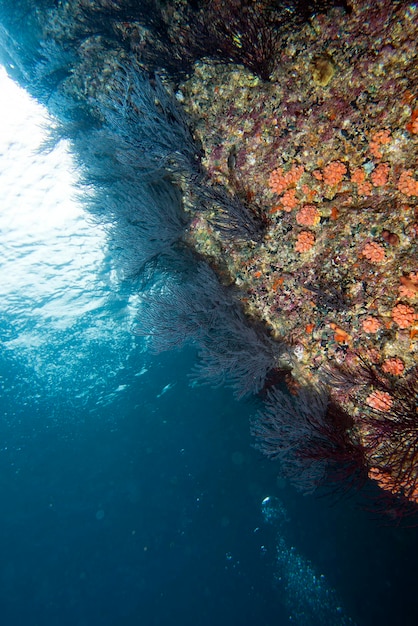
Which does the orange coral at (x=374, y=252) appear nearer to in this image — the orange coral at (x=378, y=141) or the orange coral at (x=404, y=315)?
the orange coral at (x=404, y=315)

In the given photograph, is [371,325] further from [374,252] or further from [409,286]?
[374,252]

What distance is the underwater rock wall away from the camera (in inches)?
127

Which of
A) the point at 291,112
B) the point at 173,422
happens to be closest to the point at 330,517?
the point at 173,422

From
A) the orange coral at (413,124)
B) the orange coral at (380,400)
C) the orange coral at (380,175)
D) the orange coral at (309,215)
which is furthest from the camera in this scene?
the orange coral at (309,215)

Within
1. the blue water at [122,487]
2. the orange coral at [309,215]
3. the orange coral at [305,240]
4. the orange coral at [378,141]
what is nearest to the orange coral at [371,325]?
the orange coral at [305,240]

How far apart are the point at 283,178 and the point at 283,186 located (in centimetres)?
9

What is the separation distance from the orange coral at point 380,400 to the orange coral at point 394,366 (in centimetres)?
27

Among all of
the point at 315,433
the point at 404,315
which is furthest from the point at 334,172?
the point at 315,433

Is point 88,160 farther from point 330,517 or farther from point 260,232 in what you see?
point 330,517

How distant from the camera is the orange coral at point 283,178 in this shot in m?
3.68

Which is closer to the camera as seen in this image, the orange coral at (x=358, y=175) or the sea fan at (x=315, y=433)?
the orange coral at (x=358, y=175)

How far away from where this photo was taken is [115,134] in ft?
14.8

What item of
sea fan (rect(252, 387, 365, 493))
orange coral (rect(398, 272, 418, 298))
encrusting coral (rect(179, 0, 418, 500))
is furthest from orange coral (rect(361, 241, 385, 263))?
sea fan (rect(252, 387, 365, 493))

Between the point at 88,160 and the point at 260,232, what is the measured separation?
4.22 m
